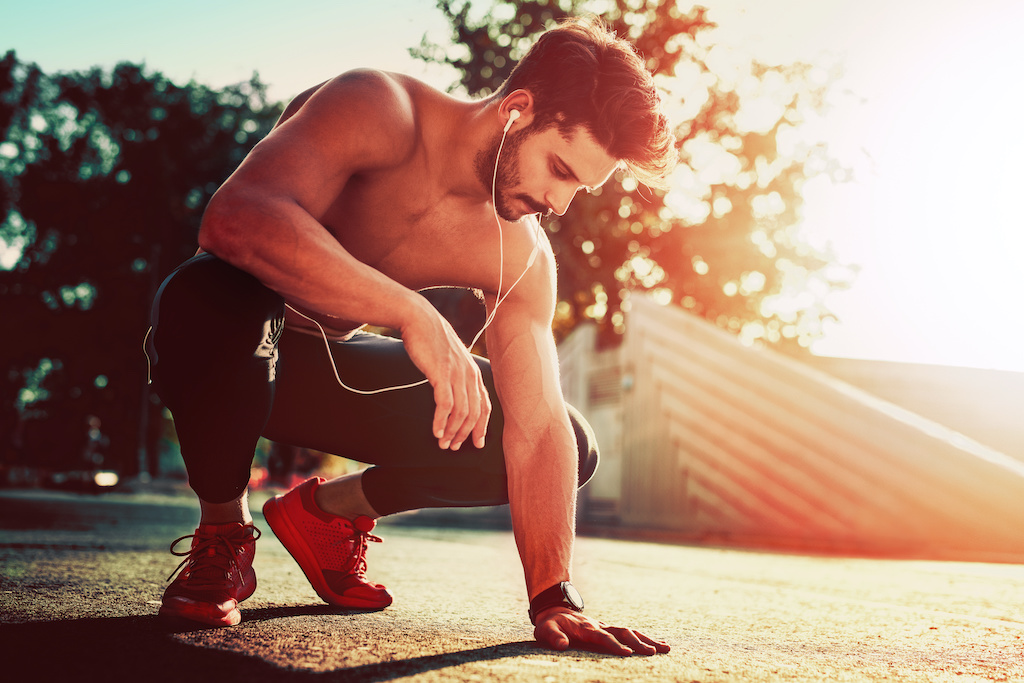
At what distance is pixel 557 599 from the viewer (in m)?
1.76

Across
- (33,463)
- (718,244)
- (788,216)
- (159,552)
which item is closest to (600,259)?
(718,244)

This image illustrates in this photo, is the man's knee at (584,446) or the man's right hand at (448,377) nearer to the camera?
the man's right hand at (448,377)

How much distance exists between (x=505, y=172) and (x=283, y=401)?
0.86m

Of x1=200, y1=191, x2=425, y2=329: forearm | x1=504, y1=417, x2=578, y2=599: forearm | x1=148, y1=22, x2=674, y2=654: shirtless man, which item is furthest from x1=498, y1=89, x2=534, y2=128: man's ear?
x1=504, y1=417, x2=578, y2=599: forearm

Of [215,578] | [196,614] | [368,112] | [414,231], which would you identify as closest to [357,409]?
[414,231]

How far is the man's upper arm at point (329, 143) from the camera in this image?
5.41 feet

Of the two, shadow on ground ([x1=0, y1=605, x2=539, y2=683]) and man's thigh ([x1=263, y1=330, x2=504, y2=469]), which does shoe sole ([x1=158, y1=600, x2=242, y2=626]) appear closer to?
shadow on ground ([x1=0, y1=605, x2=539, y2=683])

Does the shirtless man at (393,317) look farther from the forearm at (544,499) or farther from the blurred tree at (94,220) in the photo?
the blurred tree at (94,220)

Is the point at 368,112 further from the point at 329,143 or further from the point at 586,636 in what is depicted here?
the point at 586,636

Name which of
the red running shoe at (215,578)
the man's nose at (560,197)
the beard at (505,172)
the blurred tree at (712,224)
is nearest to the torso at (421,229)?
the beard at (505,172)

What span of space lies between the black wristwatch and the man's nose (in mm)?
886

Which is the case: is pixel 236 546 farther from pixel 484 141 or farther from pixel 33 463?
pixel 33 463

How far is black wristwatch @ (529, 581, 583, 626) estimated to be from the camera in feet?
5.75

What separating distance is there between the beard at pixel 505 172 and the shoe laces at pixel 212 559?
101 cm
